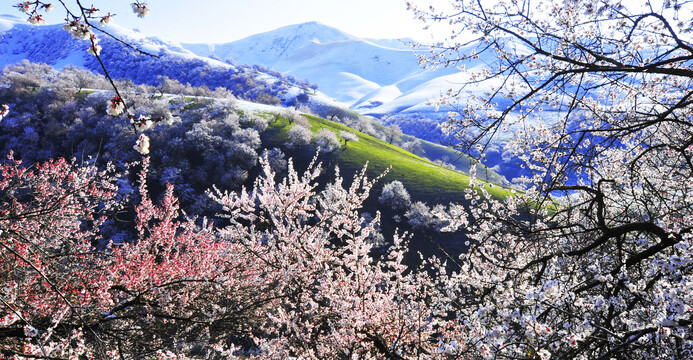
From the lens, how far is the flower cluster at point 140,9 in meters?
3.27

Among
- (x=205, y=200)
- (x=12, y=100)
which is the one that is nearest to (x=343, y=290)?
(x=205, y=200)

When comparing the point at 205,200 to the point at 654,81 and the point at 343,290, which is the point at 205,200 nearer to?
the point at 343,290

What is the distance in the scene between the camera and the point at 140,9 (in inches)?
130

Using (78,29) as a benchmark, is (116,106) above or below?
below

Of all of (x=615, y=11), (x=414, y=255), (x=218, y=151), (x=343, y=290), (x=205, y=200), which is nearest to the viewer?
(x=615, y=11)

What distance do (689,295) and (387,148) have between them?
5651cm

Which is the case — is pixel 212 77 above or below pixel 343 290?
above

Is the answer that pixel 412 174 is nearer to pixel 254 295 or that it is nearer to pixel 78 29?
pixel 254 295

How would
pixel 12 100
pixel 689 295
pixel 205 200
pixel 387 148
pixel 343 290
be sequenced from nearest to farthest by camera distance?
pixel 689 295
pixel 343 290
pixel 205 200
pixel 12 100
pixel 387 148

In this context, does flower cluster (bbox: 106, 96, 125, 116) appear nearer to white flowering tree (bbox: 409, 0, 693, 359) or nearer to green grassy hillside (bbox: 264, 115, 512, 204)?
white flowering tree (bbox: 409, 0, 693, 359)

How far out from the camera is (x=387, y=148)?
190ft

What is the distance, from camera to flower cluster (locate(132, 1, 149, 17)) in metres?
3.27

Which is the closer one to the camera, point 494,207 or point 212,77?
point 494,207

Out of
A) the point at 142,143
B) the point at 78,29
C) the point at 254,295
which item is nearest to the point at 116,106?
the point at 142,143
